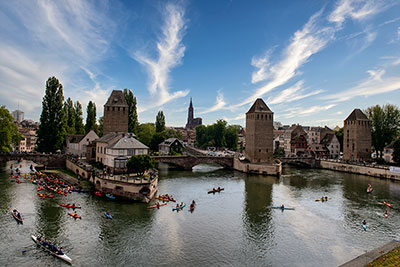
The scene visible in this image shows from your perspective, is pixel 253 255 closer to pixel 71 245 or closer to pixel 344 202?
pixel 71 245

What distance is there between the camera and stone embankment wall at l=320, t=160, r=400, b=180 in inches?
2283

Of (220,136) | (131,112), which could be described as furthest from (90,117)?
(220,136)

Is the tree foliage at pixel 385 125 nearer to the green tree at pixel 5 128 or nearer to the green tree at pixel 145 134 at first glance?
the green tree at pixel 145 134

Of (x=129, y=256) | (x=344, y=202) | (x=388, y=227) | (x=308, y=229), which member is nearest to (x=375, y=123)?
(x=344, y=202)

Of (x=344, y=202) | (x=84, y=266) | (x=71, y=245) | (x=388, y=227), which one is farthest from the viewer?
(x=344, y=202)

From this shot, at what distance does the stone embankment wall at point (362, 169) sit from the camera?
58.0 metres

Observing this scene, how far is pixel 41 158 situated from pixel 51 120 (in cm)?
992

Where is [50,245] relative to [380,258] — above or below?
below

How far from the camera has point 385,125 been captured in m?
77.9

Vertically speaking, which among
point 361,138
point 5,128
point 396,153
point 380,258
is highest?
point 5,128

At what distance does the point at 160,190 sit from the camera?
42.6m

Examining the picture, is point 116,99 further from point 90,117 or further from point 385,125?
point 385,125

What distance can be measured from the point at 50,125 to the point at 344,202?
59510 mm

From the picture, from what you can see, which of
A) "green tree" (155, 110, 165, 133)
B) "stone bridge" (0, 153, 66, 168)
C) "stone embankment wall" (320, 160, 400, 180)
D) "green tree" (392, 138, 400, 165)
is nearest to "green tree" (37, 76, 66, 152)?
"stone bridge" (0, 153, 66, 168)
